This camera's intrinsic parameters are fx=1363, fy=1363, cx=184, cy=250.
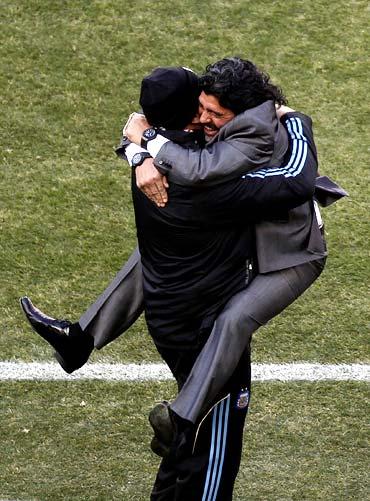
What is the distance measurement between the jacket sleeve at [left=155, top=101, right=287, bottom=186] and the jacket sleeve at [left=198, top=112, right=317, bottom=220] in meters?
0.05

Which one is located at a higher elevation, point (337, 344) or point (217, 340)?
point (217, 340)

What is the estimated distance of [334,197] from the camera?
5391mm

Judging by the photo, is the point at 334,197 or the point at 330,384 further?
the point at 330,384

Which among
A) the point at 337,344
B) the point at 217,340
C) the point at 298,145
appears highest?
the point at 298,145

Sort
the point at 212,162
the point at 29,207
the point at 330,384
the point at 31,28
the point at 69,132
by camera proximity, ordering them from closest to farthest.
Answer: the point at 212,162 < the point at 330,384 < the point at 29,207 < the point at 69,132 < the point at 31,28

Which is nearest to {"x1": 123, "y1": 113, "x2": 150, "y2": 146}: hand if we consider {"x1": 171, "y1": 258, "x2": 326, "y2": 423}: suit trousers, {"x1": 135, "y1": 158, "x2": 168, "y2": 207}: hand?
{"x1": 135, "y1": 158, "x2": 168, "y2": 207}: hand

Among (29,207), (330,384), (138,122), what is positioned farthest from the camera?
(29,207)

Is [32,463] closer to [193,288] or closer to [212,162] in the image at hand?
[193,288]

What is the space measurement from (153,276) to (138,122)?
60cm

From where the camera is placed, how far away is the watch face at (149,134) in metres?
5.10

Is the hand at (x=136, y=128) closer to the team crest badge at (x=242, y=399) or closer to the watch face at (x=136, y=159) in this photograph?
the watch face at (x=136, y=159)

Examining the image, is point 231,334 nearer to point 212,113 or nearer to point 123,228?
point 212,113

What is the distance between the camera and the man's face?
4.98 meters

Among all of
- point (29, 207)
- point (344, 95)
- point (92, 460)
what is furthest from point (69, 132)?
point (92, 460)
